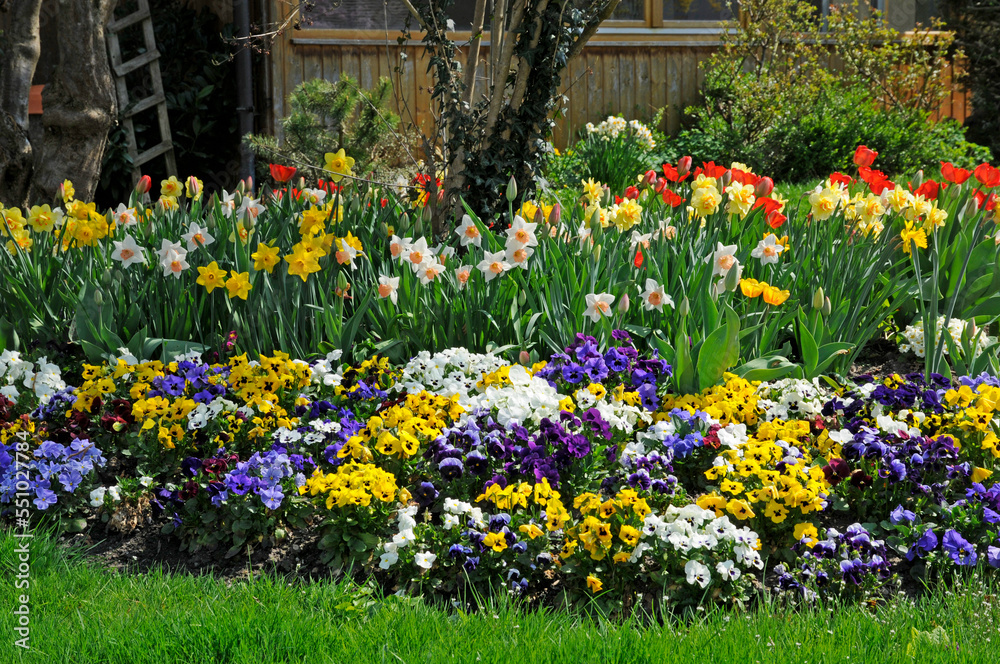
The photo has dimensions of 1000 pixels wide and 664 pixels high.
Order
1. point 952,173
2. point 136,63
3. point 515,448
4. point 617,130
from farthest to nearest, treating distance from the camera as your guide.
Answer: point 617,130 < point 136,63 < point 952,173 < point 515,448

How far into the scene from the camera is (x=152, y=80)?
7320mm

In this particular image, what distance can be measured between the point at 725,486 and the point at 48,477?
70.4 inches

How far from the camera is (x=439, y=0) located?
390 cm

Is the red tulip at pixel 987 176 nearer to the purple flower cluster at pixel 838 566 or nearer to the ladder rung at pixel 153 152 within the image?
the purple flower cluster at pixel 838 566

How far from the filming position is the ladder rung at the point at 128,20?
6.89 metres

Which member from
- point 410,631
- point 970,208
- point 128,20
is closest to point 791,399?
point 410,631

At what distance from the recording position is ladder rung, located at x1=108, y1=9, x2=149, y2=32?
6.89 meters

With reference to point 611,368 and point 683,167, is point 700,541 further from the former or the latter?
point 683,167

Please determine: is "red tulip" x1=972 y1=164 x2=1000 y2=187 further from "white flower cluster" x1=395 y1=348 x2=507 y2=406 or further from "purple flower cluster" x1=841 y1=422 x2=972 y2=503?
"white flower cluster" x1=395 y1=348 x2=507 y2=406

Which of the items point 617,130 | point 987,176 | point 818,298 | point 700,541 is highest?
point 617,130

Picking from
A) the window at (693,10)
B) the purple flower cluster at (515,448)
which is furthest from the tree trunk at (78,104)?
the window at (693,10)

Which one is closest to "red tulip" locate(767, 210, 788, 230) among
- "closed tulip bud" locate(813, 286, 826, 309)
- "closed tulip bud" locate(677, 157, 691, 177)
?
"closed tulip bud" locate(677, 157, 691, 177)

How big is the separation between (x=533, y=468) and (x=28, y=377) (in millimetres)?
1645

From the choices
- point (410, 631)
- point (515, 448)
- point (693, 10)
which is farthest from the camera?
point (693, 10)
